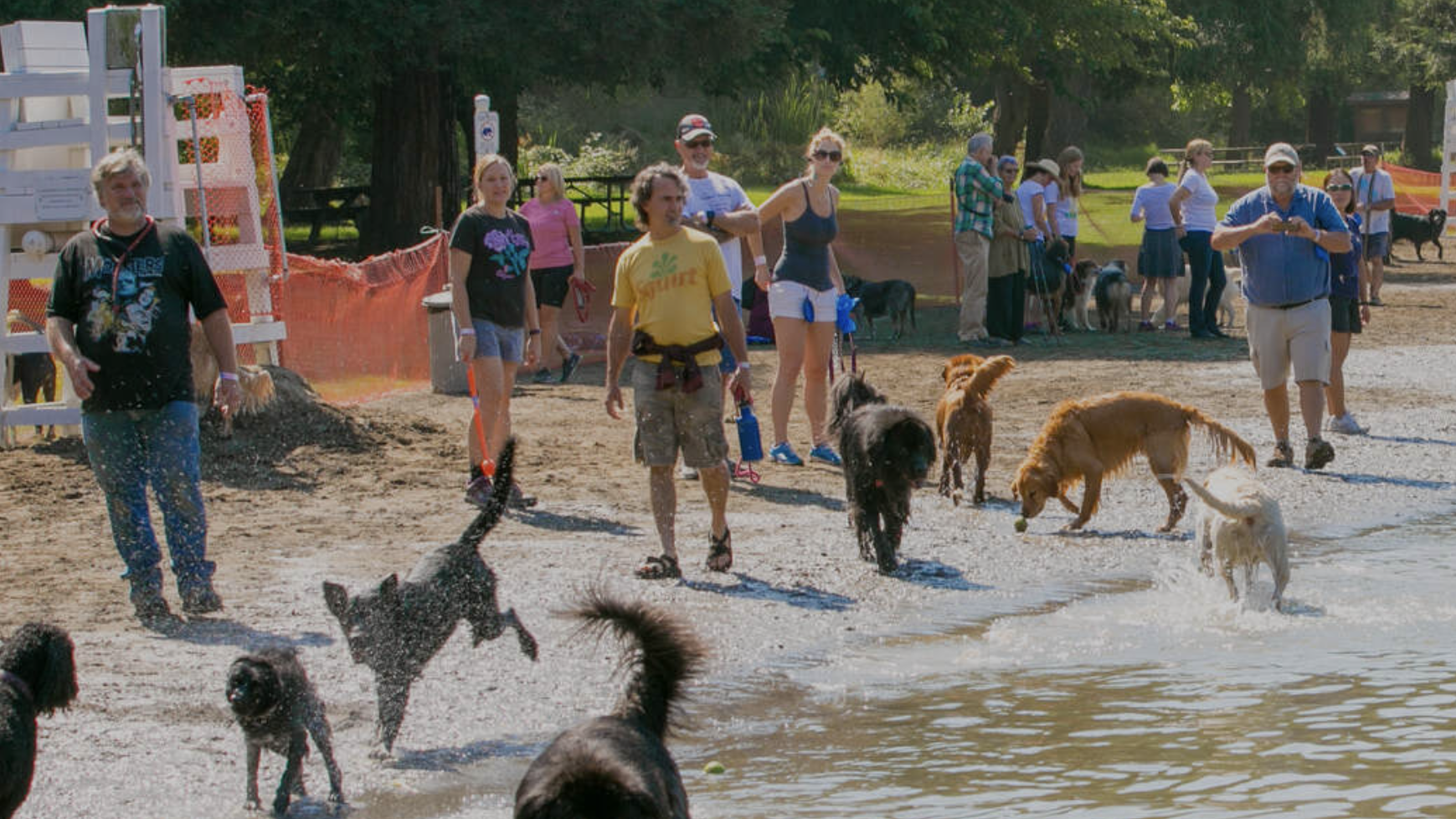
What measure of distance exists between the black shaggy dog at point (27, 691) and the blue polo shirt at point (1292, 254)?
754 centimetres

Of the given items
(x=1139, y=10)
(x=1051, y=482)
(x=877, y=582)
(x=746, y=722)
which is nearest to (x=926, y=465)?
(x=877, y=582)

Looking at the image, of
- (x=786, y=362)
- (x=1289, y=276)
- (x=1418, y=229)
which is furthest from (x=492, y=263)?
(x=1418, y=229)

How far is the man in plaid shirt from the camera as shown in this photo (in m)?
16.8

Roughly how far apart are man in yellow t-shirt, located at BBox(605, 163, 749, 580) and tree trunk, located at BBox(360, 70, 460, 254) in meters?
14.4

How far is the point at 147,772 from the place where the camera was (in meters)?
5.54

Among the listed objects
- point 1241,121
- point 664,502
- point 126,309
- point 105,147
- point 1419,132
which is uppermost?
point 1241,121

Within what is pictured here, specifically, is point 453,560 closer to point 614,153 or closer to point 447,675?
point 447,675

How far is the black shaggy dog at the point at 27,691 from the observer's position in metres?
4.76

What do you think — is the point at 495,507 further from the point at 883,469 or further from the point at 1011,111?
the point at 1011,111

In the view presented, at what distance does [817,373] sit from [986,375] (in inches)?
50.4

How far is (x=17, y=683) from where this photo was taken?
4.91 meters

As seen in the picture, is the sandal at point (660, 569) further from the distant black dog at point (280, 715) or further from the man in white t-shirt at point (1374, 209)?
the man in white t-shirt at point (1374, 209)

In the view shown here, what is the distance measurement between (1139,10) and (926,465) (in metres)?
22.2

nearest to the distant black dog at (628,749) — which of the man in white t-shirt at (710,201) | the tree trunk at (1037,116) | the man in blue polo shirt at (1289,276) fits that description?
the man in white t-shirt at (710,201)
